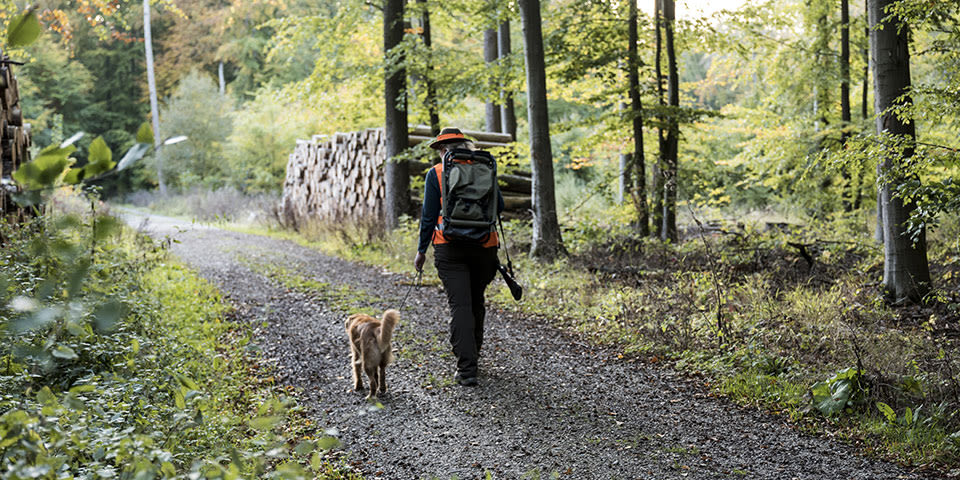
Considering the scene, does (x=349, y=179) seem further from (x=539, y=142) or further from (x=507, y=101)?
(x=539, y=142)

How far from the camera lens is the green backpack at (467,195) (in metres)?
5.64

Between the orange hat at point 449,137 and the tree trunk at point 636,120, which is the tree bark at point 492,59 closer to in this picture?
the tree trunk at point 636,120

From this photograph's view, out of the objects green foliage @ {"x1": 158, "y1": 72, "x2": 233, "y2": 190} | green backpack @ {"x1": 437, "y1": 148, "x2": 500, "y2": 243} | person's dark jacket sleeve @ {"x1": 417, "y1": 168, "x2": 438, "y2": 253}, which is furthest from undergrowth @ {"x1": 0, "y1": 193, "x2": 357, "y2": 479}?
green foliage @ {"x1": 158, "y1": 72, "x2": 233, "y2": 190}

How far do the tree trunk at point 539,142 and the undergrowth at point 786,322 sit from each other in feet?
1.41

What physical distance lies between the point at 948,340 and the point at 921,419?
1.97 m

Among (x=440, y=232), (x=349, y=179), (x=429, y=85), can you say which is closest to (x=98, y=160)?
(x=440, y=232)

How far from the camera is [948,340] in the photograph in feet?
19.7

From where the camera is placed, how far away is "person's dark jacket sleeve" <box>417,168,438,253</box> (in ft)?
19.2

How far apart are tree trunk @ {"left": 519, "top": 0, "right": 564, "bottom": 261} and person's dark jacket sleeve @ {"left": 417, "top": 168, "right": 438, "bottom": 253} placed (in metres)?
5.07

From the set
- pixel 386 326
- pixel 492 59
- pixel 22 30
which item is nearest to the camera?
pixel 22 30

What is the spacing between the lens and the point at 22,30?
1.48 meters

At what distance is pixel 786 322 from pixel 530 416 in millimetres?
2850

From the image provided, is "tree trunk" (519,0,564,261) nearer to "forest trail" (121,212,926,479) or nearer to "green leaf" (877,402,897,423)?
"forest trail" (121,212,926,479)

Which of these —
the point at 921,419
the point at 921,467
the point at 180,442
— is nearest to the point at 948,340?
the point at 921,419
